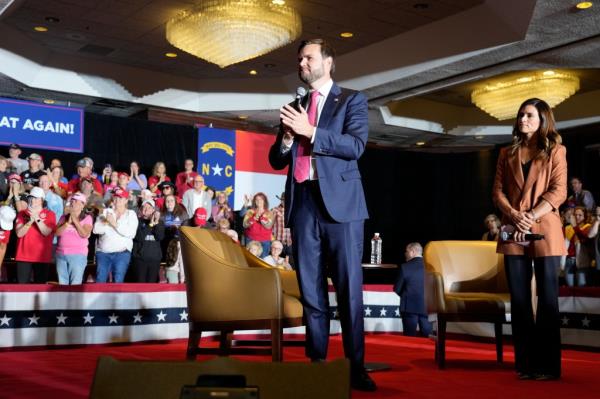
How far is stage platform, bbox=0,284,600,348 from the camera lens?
5133 millimetres

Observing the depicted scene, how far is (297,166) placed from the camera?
2.97m

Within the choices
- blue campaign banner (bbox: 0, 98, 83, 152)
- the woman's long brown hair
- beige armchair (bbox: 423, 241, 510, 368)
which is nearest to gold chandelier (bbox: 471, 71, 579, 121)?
blue campaign banner (bbox: 0, 98, 83, 152)

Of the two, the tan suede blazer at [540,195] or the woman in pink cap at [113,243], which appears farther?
the woman in pink cap at [113,243]

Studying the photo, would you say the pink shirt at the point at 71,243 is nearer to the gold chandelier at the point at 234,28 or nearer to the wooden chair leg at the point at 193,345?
the gold chandelier at the point at 234,28

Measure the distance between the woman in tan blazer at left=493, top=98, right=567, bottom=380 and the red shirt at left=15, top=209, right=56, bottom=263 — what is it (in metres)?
5.25

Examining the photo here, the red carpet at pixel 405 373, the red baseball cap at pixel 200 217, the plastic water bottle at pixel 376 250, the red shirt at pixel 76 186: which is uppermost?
the red shirt at pixel 76 186

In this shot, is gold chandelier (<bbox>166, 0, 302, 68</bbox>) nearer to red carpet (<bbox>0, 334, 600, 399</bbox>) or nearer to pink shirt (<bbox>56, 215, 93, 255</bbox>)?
pink shirt (<bbox>56, 215, 93, 255</bbox>)

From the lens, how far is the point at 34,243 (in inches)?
289

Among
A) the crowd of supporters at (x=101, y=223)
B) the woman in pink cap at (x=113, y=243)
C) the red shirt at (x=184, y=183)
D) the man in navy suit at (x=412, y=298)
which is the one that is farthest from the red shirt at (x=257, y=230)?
the man in navy suit at (x=412, y=298)

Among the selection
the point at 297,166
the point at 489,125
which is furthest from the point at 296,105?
the point at 489,125

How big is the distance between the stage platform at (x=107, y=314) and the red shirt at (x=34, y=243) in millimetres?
2141

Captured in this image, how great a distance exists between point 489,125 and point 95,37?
7.91 meters

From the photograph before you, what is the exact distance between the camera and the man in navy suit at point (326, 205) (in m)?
2.89

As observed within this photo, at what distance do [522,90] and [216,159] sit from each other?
506 centimetres
